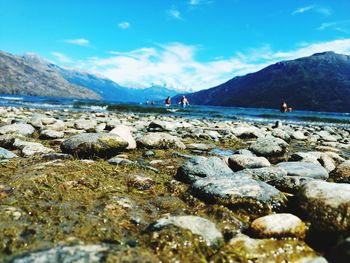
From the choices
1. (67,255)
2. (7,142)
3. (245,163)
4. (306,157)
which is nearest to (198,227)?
(67,255)

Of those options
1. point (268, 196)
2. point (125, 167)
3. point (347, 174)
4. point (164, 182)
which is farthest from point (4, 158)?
point (347, 174)

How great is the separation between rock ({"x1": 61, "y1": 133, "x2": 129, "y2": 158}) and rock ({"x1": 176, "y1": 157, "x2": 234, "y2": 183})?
6.75 ft

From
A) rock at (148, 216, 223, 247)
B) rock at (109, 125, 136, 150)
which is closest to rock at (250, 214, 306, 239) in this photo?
rock at (148, 216, 223, 247)

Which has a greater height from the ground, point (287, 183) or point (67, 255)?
point (287, 183)

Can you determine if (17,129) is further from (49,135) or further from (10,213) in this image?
(10,213)

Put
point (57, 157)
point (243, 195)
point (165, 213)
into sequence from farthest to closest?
point (57, 157) < point (243, 195) < point (165, 213)

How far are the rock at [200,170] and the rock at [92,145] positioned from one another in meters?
2.06

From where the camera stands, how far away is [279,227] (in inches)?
138

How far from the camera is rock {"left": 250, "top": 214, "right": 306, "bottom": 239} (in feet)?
11.4

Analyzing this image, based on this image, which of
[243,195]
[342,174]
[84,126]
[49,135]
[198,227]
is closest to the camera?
[198,227]

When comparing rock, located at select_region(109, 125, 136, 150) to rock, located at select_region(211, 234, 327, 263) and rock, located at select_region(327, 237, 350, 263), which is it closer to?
rock, located at select_region(211, 234, 327, 263)

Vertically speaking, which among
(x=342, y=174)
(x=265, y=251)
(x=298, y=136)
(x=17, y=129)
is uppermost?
(x=17, y=129)

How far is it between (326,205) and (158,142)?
5.73 m

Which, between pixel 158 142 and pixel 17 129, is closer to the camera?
pixel 158 142
